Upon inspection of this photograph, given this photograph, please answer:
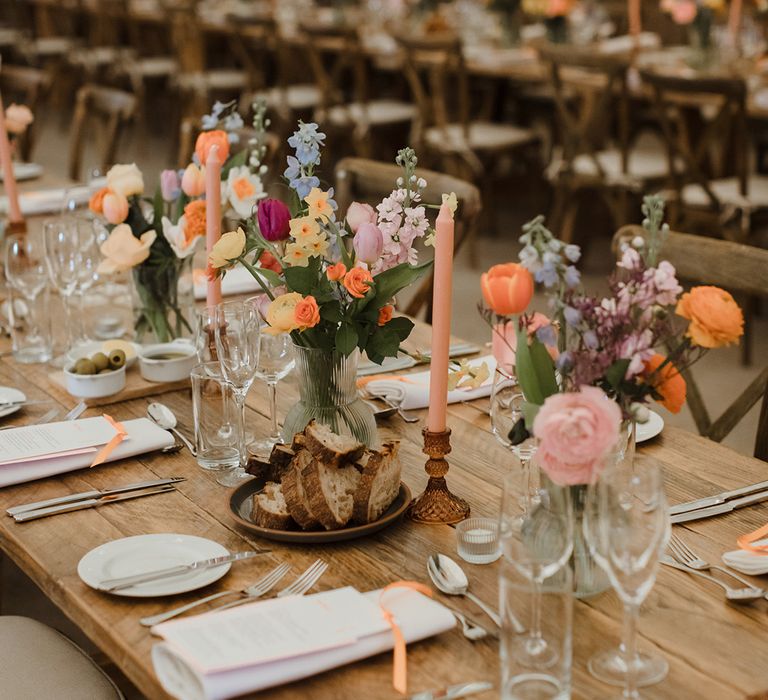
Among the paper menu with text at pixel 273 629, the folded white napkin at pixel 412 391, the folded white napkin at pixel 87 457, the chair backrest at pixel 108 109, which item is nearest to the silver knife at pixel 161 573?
the paper menu with text at pixel 273 629

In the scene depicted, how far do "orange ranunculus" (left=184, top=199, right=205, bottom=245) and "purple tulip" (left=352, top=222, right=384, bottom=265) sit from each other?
53cm

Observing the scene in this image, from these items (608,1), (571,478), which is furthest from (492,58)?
(571,478)

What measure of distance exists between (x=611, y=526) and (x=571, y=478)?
8 centimetres

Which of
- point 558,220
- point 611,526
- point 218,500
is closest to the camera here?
point 611,526

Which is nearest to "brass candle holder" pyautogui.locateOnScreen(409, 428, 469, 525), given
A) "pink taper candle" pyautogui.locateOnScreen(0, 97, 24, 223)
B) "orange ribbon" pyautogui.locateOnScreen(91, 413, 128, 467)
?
"orange ribbon" pyautogui.locateOnScreen(91, 413, 128, 467)

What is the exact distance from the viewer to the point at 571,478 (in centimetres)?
114

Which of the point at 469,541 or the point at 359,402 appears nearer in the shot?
the point at 469,541

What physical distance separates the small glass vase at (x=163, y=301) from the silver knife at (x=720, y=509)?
0.95 meters

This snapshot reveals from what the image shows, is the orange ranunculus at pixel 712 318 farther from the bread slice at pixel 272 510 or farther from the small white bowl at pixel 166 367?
the small white bowl at pixel 166 367

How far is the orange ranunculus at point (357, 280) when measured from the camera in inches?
55.2

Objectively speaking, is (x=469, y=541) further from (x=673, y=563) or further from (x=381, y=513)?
(x=673, y=563)

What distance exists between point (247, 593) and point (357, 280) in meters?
0.38

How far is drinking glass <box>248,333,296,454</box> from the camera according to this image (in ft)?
5.47

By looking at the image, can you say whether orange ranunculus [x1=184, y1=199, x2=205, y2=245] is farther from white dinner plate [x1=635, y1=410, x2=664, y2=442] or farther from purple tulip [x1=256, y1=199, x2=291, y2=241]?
white dinner plate [x1=635, y1=410, x2=664, y2=442]
